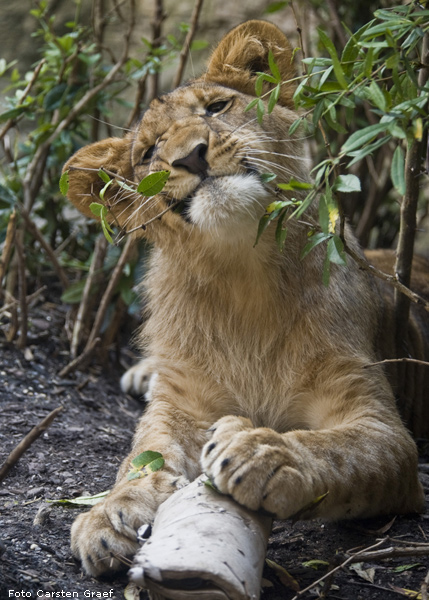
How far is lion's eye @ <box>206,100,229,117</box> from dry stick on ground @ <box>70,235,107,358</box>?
1538 millimetres

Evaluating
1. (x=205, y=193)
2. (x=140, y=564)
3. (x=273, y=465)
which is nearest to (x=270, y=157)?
(x=205, y=193)

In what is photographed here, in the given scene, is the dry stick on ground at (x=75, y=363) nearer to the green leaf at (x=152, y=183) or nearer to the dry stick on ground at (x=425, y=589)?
the green leaf at (x=152, y=183)

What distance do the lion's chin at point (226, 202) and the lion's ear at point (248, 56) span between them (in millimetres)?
802

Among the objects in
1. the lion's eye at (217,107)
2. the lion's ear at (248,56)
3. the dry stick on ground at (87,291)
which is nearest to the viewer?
the lion's eye at (217,107)

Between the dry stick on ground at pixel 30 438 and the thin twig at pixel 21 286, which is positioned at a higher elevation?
the dry stick on ground at pixel 30 438

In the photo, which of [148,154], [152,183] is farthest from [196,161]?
[148,154]

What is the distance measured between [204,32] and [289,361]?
5.31m

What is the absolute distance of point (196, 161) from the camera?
257 centimetres

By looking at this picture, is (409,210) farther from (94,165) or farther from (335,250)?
(94,165)

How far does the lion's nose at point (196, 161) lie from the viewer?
2568 millimetres

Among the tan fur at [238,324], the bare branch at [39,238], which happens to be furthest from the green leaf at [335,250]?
the bare branch at [39,238]

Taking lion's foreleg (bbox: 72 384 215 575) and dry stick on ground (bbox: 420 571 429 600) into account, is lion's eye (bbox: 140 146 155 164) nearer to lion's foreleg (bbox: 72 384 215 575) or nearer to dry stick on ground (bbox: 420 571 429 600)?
lion's foreleg (bbox: 72 384 215 575)

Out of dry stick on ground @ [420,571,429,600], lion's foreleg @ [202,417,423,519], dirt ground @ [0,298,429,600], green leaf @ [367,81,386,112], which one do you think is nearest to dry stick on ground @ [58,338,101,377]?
dirt ground @ [0,298,429,600]

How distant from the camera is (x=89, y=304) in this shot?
4449mm
